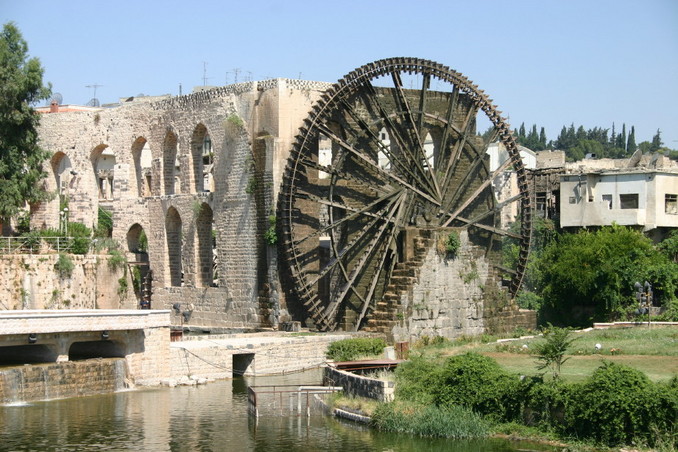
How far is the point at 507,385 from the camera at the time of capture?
17.4m

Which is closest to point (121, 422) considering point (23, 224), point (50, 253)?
point (50, 253)

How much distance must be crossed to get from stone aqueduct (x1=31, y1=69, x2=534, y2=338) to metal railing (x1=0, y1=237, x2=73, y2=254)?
7.19 ft

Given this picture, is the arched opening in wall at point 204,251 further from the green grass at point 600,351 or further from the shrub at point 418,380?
the shrub at point 418,380

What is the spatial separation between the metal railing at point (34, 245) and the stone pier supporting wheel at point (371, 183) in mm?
7074

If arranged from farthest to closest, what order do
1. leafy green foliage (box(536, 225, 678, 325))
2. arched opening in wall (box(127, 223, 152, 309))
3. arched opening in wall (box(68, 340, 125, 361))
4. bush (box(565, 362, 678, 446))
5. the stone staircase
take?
arched opening in wall (box(127, 223, 152, 309))
leafy green foliage (box(536, 225, 678, 325))
the stone staircase
arched opening in wall (box(68, 340, 125, 361))
bush (box(565, 362, 678, 446))

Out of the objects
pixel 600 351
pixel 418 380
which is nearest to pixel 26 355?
pixel 418 380

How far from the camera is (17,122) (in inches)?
1180

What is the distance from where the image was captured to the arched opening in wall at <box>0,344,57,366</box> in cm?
2134

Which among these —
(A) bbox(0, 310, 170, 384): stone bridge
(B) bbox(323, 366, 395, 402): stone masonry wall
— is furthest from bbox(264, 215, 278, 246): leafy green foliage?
(B) bbox(323, 366, 395, 402): stone masonry wall

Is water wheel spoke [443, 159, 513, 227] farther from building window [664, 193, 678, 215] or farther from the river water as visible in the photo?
the river water

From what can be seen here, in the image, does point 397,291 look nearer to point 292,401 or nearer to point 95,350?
point 292,401

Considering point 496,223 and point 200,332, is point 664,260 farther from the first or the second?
point 200,332

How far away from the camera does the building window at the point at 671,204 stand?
3359 centimetres

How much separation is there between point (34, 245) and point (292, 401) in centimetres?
1330
